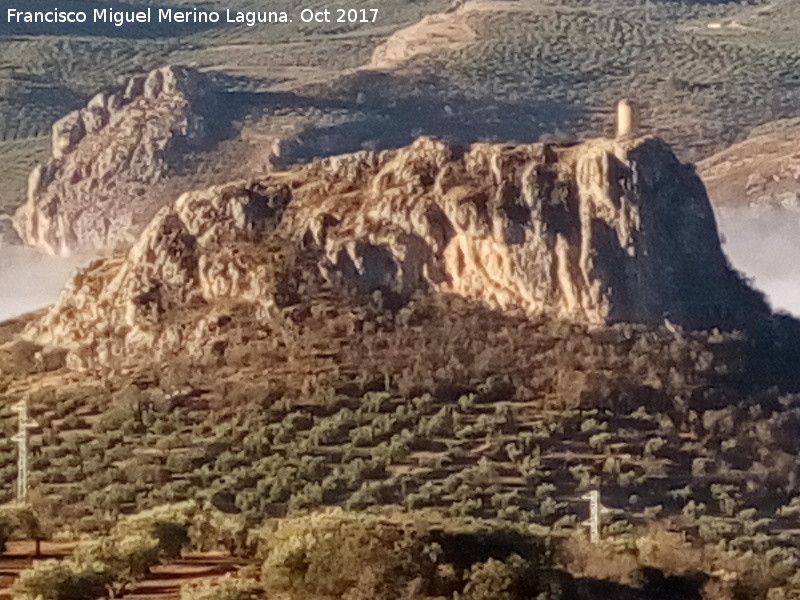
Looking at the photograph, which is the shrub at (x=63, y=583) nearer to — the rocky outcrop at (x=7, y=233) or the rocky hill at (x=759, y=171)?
the rocky outcrop at (x=7, y=233)

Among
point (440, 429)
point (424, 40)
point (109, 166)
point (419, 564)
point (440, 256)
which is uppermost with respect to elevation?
point (424, 40)

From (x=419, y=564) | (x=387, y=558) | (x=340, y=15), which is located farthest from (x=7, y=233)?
(x=419, y=564)

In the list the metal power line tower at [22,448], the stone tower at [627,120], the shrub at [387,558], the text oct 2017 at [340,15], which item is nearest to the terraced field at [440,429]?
the metal power line tower at [22,448]

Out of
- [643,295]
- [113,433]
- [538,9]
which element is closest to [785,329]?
[643,295]

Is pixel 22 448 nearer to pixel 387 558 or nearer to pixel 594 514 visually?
pixel 387 558

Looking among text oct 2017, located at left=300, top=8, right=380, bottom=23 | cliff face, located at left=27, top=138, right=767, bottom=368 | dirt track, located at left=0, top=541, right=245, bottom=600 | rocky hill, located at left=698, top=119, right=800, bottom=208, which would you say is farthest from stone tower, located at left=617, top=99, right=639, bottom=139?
dirt track, located at left=0, top=541, right=245, bottom=600

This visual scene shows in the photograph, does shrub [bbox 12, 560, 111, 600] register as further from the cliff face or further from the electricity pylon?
the electricity pylon
